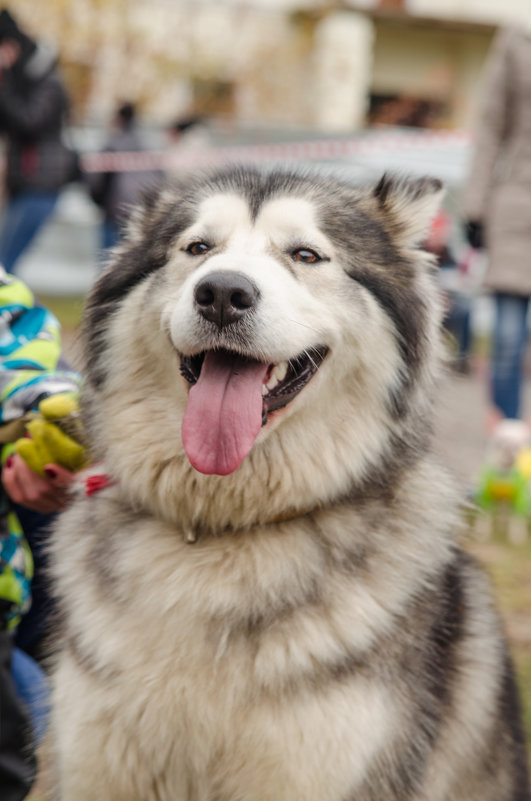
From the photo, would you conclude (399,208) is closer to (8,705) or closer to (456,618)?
(456,618)

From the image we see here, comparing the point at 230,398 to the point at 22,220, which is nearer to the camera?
the point at 230,398

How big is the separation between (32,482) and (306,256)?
874 mm

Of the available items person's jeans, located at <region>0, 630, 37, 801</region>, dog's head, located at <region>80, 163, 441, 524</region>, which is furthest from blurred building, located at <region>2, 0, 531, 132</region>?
person's jeans, located at <region>0, 630, 37, 801</region>

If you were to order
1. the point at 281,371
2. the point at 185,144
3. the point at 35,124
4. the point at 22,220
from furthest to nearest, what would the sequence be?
the point at 185,144, the point at 22,220, the point at 35,124, the point at 281,371

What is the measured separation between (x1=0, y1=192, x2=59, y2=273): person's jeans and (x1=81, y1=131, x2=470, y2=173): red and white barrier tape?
181cm

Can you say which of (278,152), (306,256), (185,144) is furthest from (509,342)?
(278,152)

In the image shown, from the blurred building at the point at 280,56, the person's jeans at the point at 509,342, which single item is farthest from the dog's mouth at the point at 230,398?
the blurred building at the point at 280,56

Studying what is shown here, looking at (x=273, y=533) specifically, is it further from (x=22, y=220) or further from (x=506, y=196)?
(x=22, y=220)

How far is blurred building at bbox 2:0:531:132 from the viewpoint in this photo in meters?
16.2

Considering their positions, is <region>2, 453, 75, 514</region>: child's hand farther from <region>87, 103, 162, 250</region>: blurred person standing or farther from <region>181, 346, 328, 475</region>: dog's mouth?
<region>87, 103, 162, 250</region>: blurred person standing

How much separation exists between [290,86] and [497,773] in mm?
18343

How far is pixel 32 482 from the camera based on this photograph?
2395 millimetres

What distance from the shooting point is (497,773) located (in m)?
2.37

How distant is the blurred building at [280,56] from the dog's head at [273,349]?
1194cm
